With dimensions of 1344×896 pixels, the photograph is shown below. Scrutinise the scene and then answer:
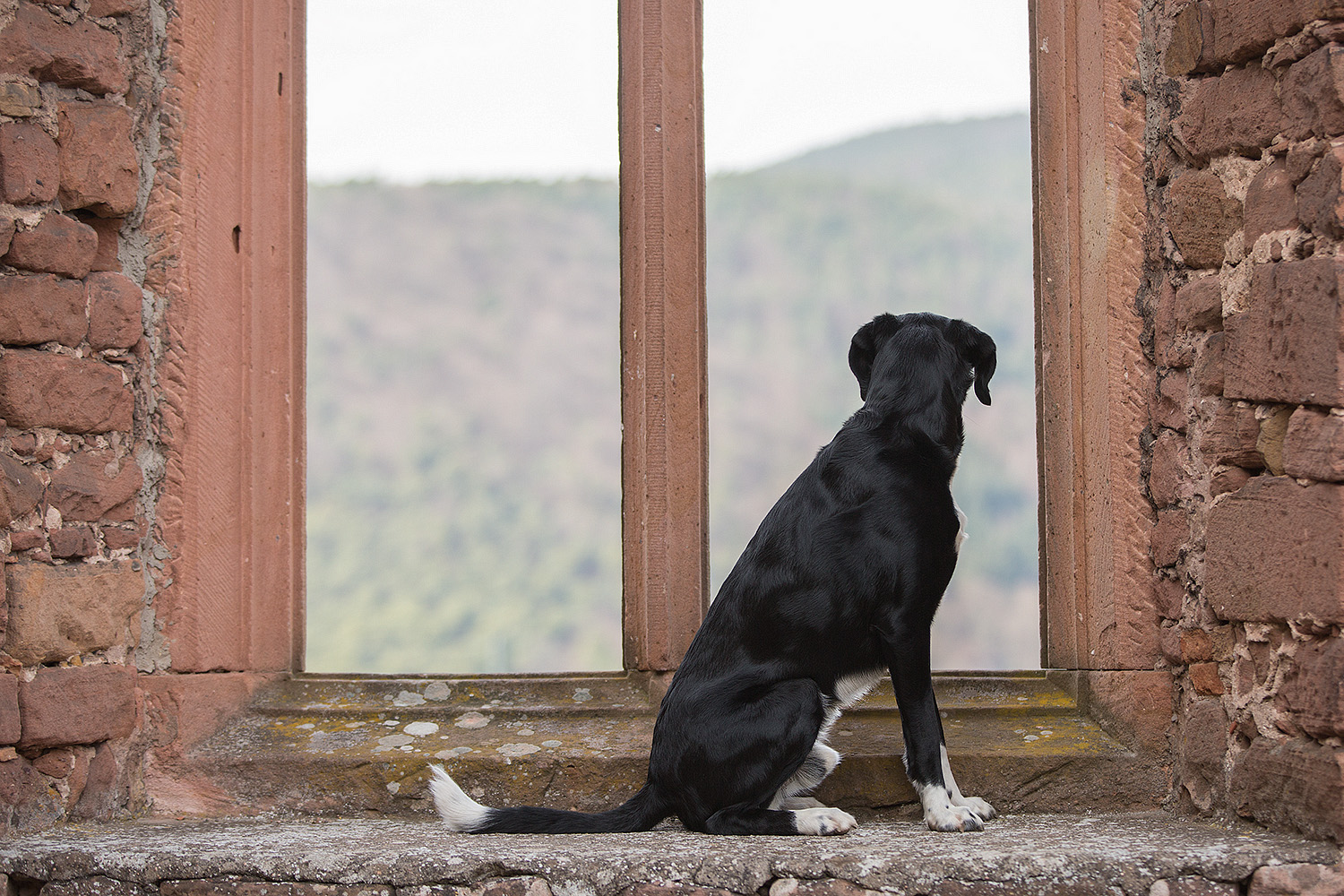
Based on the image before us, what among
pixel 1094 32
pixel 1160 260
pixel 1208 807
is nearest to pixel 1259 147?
pixel 1160 260

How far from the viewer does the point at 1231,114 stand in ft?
8.43

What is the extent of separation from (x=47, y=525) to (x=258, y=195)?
1039 millimetres

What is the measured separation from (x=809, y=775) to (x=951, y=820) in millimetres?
321

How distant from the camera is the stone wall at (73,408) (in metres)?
→ 2.62

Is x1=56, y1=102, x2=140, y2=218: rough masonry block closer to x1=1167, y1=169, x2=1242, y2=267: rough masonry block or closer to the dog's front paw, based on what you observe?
the dog's front paw

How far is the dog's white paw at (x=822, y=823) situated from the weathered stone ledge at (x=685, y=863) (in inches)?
1.1

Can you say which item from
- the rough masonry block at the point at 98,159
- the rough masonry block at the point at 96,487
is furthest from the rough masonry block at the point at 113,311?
the rough masonry block at the point at 96,487

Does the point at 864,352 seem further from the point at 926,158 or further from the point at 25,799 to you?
the point at 926,158

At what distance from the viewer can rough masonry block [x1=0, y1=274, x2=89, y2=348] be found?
2.63m

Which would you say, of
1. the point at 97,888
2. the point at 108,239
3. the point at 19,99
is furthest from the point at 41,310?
the point at 97,888

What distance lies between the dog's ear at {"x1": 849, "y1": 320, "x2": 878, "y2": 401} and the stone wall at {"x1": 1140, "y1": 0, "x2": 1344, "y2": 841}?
2.41ft

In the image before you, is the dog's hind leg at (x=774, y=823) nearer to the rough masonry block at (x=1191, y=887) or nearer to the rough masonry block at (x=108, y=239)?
the rough masonry block at (x=1191, y=887)

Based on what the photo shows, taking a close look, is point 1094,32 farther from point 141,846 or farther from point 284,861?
point 141,846

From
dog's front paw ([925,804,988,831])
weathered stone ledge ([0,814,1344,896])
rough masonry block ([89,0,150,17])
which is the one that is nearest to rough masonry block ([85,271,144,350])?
rough masonry block ([89,0,150,17])
